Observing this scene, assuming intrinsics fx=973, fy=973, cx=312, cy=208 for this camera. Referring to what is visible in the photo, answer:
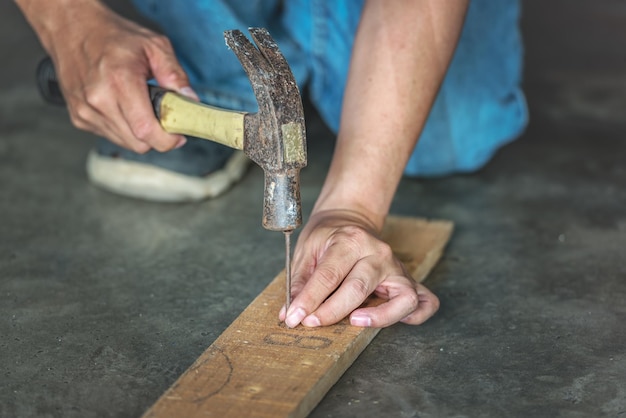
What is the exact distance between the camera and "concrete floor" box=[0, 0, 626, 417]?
151cm

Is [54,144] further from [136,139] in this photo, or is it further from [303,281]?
[303,281]

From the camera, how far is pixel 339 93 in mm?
2352

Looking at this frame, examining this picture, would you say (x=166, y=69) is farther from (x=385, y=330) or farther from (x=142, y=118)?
(x=385, y=330)

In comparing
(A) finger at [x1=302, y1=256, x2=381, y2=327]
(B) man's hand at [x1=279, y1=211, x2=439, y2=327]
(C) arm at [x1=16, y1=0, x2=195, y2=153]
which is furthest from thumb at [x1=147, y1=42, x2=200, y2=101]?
(A) finger at [x1=302, y1=256, x2=381, y2=327]

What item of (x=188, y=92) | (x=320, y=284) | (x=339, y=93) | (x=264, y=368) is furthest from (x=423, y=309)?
(x=339, y=93)

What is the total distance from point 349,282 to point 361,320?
0.21 feet

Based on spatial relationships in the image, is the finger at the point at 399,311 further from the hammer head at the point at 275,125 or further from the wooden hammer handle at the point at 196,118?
the wooden hammer handle at the point at 196,118

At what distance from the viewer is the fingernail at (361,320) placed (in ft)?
5.11

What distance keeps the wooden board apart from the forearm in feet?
0.81

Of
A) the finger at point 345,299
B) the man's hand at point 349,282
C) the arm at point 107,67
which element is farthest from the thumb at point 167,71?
the finger at point 345,299

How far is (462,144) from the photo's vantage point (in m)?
2.39

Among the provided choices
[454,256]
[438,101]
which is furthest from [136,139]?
[438,101]

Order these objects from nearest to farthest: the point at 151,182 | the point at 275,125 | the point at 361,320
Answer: the point at 275,125 → the point at 361,320 → the point at 151,182

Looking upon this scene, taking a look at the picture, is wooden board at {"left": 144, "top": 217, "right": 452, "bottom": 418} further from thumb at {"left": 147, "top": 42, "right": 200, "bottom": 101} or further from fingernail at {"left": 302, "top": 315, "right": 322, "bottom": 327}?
thumb at {"left": 147, "top": 42, "right": 200, "bottom": 101}
